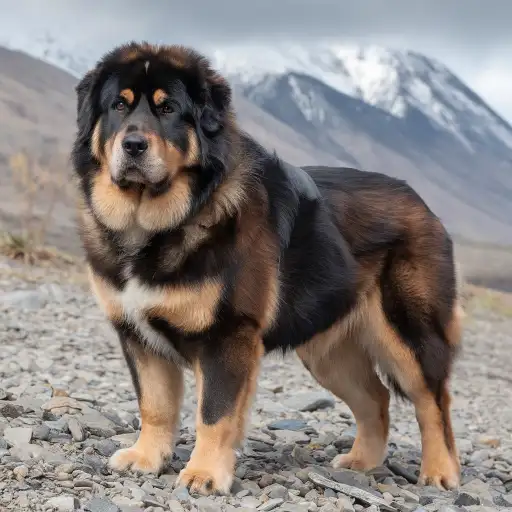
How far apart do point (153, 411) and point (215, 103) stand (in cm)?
183

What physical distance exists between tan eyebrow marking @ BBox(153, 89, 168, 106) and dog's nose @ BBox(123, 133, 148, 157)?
12.8 inches

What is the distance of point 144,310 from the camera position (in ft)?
14.3

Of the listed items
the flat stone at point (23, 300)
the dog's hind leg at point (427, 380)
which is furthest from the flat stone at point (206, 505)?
the flat stone at point (23, 300)

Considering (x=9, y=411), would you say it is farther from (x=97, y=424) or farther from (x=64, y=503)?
(x=64, y=503)

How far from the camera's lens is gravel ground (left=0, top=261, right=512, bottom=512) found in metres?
4.07

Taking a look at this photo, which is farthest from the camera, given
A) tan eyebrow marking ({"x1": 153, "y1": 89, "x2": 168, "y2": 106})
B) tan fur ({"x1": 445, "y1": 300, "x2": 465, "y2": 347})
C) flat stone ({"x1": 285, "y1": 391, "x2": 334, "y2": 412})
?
flat stone ({"x1": 285, "y1": 391, "x2": 334, "y2": 412})

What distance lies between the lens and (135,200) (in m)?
4.53

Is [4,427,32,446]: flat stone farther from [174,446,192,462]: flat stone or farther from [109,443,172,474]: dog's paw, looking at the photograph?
[174,446,192,462]: flat stone

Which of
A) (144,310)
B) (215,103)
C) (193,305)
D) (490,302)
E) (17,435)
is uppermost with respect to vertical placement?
(215,103)

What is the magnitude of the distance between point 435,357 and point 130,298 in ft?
7.13

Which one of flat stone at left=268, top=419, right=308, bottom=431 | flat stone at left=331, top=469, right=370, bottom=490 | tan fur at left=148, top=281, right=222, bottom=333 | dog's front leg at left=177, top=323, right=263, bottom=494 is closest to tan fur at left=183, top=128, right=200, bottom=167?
tan fur at left=148, top=281, right=222, bottom=333

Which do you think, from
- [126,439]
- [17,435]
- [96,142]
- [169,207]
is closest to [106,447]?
[126,439]

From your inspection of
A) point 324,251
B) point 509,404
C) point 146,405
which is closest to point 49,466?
point 146,405

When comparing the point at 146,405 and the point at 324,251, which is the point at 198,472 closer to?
the point at 146,405
